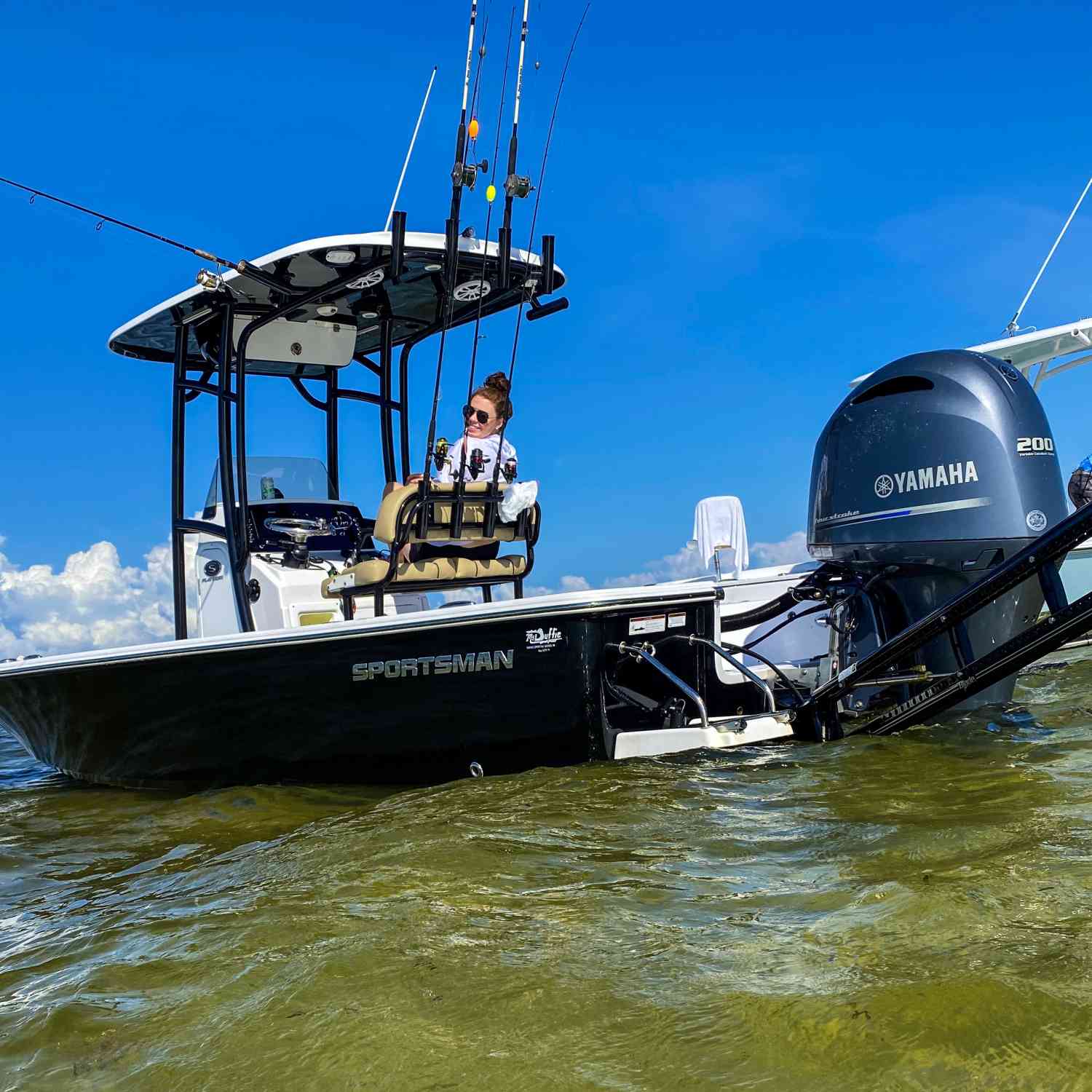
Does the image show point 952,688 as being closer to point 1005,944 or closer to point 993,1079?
point 1005,944

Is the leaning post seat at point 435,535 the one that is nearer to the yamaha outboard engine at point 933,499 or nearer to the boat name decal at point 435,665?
the boat name decal at point 435,665

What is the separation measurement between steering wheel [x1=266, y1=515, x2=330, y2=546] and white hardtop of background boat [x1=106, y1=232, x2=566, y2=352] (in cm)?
145

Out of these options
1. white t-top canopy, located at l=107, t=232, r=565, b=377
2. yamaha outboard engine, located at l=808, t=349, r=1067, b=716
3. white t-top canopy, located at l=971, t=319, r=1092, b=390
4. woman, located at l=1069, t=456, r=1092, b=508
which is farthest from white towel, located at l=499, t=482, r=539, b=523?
white t-top canopy, located at l=971, t=319, r=1092, b=390

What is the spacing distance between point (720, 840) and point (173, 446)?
4661 mm

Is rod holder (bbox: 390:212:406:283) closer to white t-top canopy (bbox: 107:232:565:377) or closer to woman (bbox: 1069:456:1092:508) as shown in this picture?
white t-top canopy (bbox: 107:232:565:377)

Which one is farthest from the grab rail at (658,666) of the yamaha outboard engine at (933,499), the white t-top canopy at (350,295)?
the white t-top canopy at (350,295)

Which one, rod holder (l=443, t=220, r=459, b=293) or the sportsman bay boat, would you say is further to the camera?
rod holder (l=443, t=220, r=459, b=293)

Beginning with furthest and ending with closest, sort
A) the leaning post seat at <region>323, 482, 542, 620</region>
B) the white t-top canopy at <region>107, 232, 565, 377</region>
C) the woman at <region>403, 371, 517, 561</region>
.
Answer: the white t-top canopy at <region>107, 232, 565, 377</region>, the woman at <region>403, 371, 517, 561</region>, the leaning post seat at <region>323, 482, 542, 620</region>

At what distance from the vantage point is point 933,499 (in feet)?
14.5

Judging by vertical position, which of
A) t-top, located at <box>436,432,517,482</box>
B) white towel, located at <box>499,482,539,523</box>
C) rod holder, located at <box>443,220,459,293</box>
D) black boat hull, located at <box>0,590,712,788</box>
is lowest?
black boat hull, located at <box>0,590,712,788</box>

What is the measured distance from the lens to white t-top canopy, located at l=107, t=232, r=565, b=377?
562 cm

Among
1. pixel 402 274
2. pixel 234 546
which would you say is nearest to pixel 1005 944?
pixel 234 546

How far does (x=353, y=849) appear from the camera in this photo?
3432 mm

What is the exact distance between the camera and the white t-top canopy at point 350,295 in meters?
5.62
